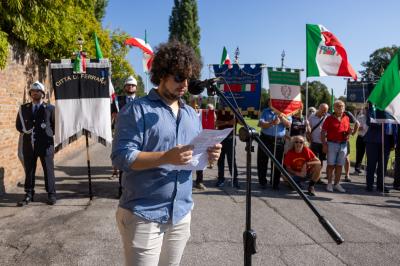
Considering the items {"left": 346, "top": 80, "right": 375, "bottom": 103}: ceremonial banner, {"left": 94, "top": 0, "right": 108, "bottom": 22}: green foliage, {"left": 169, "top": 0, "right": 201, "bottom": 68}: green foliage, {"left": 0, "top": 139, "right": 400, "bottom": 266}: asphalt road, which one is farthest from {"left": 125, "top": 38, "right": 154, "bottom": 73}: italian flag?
{"left": 169, "top": 0, "right": 201, "bottom": 68}: green foliage

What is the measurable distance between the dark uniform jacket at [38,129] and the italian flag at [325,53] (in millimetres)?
5823

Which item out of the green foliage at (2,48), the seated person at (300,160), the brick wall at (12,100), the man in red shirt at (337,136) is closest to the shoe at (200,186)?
the seated person at (300,160)

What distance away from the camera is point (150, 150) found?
2168 mm

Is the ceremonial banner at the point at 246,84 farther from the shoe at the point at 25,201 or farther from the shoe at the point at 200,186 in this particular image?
the shoe at the point at 25,201

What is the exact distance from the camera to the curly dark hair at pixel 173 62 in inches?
88.1

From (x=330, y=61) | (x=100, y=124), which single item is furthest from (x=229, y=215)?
(x=330, y=61)

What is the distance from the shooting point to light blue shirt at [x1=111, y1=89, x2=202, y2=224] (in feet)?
6.88

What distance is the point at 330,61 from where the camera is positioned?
28.7ft

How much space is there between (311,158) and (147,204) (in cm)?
643

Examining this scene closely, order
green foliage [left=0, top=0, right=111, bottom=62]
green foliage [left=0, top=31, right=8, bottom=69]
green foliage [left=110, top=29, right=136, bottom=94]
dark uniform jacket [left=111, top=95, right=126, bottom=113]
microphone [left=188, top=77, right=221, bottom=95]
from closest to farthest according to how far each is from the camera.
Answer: microphone [left=188, top=77, right=221, bottom=95] < green foliage [left=0, top=31, right=8, bottom=69] < green foliage [left=0, top=0, right=111, bottom=62] < dark uniform jacket [left=111, top=95, right=126, bottom=113] < green foliage [left=110, top=29, right=136, bottom=94]

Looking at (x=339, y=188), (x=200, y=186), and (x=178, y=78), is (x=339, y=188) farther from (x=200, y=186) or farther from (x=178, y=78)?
(x=178, y=78)

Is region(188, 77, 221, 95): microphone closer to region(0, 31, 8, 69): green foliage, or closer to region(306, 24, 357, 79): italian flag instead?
region(0, 31, 8, 69): green foliage

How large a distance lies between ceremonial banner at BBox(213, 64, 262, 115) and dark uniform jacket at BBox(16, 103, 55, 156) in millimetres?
4243

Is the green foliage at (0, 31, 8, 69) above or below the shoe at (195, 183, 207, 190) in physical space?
above
